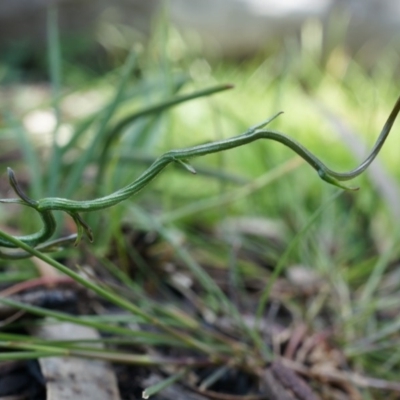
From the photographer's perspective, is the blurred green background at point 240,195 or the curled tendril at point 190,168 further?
the blurred green background at point 240,195

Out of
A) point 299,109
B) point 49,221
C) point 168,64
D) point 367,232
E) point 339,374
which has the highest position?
point 299,109

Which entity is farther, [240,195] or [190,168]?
[240,195]

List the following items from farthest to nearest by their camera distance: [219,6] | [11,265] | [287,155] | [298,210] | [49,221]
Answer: [219,6], [287,155], [298,210], [11,265], [49,221]

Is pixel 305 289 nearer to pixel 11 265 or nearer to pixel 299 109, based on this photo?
pixel 11 265

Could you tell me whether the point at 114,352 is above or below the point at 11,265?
below

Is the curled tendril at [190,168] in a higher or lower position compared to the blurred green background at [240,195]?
lower

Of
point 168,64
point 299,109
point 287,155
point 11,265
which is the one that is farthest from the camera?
point 299,109

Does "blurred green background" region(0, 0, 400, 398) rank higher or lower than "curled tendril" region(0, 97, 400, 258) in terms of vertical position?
higher

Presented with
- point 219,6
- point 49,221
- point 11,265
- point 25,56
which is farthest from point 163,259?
point 219,6

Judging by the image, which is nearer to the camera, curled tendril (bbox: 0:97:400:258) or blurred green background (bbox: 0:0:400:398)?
curled tendril (bbox: 0:97:400:258)

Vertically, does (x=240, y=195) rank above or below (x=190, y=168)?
above

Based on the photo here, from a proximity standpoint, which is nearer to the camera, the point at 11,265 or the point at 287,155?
the point at 11,265
